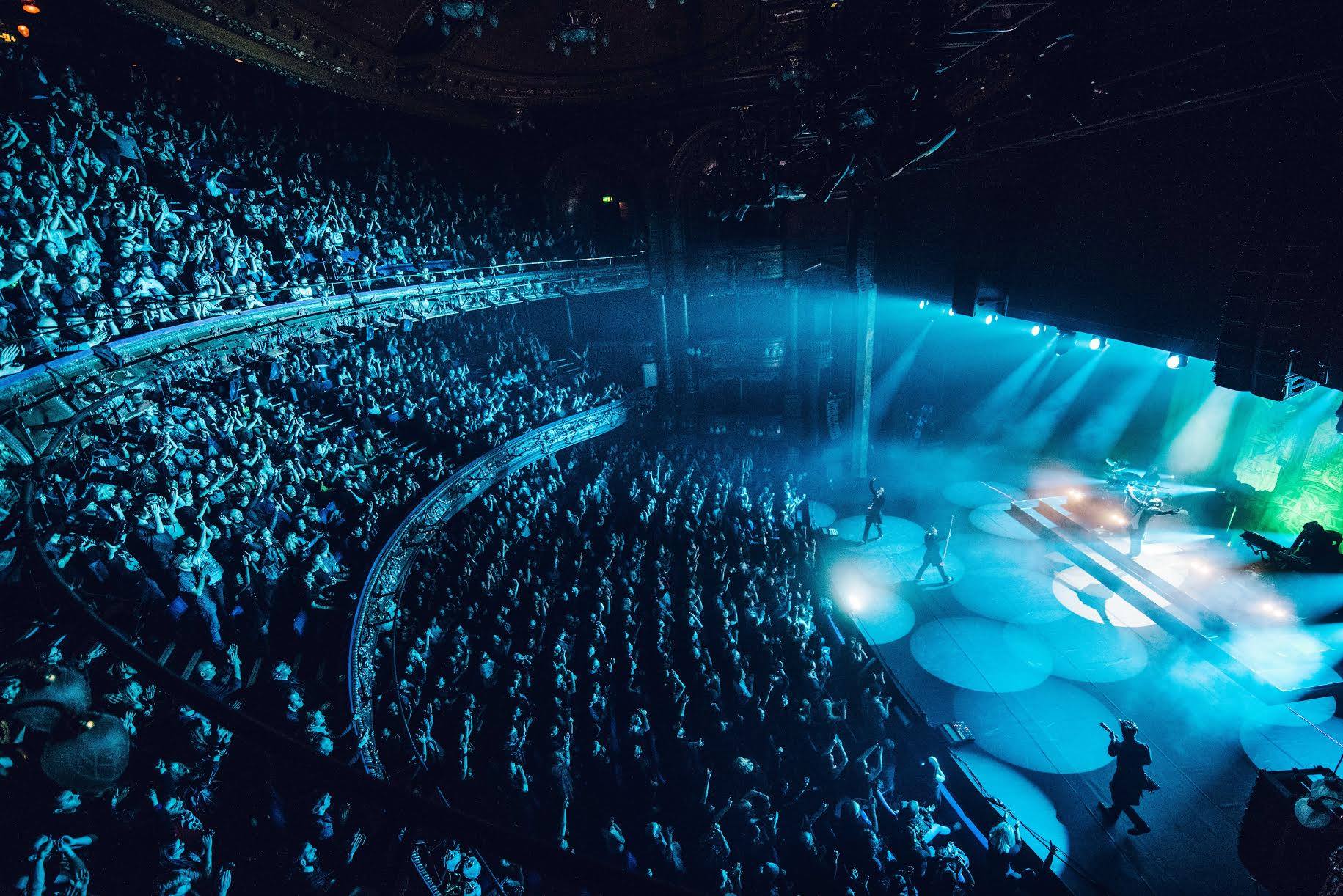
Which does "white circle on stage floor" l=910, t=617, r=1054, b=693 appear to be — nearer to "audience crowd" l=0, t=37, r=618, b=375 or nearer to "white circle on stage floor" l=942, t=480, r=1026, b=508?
"white circle on stage floor" l=942, t=480, r=1026, b=508

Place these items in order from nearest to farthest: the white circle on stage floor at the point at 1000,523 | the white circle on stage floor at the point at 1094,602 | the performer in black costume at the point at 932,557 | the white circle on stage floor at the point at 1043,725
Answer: the white circle on stage floor at the point at 1043,725 → the white circle on stage floor at the point at 1094,602 → the performer in black costume at the point at 932,557 → the white circle on stage floor at the point at 1000,523

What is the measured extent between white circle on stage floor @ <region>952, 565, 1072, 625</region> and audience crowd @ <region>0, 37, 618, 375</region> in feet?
39.2

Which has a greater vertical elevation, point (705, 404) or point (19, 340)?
point (19, 340)

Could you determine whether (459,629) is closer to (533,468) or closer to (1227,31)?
(533,468)

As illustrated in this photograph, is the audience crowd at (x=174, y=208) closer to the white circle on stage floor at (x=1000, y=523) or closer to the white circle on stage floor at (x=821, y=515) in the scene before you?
the white circle on stage floor at (x=821, y=515)

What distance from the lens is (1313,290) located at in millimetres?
4188

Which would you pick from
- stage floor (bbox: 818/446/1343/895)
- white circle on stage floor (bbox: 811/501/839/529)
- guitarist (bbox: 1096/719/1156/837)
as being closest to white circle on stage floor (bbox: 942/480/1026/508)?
stage floor (bbox: 818/446/1343/895)

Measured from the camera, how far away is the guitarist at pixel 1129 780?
5.90m

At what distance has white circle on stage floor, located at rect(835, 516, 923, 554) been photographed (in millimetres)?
12695

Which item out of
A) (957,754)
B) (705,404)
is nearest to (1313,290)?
(957,754)

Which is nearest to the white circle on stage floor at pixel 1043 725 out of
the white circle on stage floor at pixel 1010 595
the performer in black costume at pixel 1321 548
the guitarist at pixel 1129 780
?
the guitarist at pixel 1129 780

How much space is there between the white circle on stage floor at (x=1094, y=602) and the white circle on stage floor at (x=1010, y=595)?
0.19 meters

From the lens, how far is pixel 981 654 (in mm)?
8961

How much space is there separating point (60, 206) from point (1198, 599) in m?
17.0
